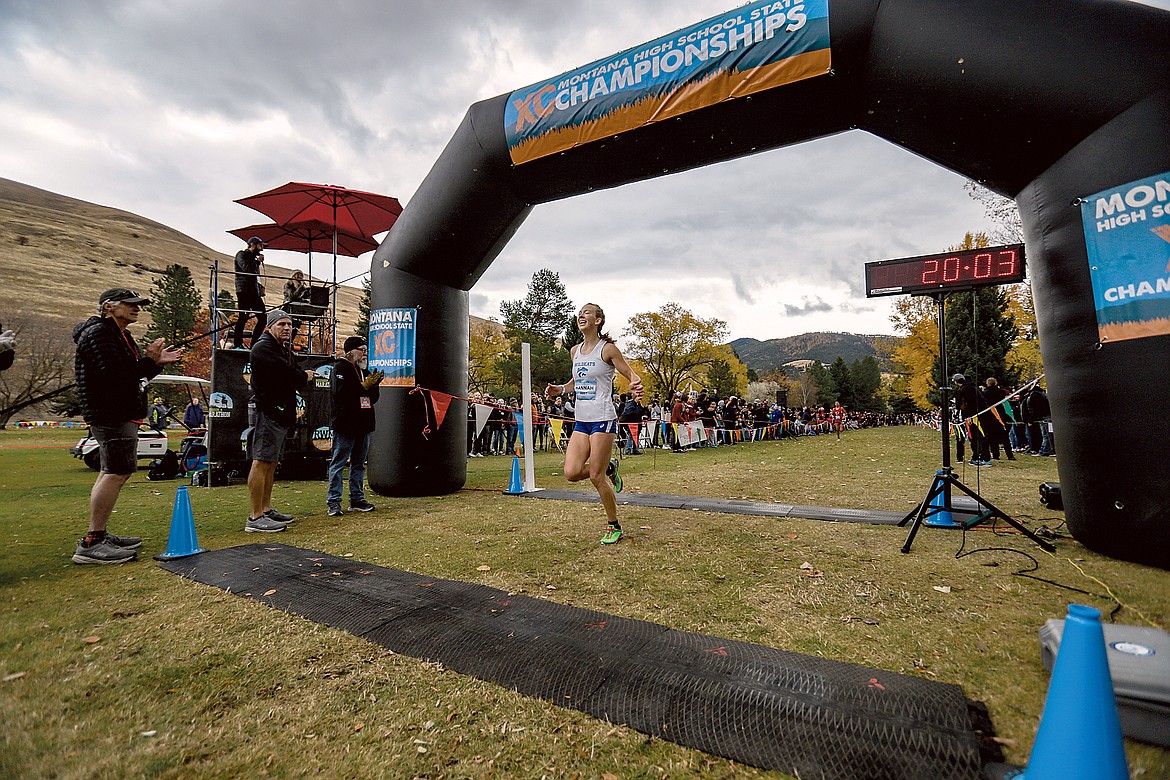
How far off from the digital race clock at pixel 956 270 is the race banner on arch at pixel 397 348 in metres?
6.12

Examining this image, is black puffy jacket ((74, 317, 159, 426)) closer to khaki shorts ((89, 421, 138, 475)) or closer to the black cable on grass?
khaki shorts ((89, 421, 138, 475))

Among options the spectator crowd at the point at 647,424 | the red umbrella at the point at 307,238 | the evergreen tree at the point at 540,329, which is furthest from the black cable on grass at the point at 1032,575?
the evergreen tree at the point at 540,329

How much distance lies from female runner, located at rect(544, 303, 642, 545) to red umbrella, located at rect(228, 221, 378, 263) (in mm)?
8713

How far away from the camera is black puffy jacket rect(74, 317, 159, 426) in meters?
4.28

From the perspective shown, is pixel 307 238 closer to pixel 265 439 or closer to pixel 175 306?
pixel 265 439

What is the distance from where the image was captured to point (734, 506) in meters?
6.59

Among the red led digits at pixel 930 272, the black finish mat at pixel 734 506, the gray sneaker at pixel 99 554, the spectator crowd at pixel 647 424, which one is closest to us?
the gray sneaker at pixel 99 554

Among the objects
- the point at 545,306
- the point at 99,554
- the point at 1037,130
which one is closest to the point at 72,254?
the point at 545,306

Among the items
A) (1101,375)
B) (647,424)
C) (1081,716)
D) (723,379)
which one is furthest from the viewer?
(723,379)

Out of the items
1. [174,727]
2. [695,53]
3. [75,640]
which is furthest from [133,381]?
[695,53]

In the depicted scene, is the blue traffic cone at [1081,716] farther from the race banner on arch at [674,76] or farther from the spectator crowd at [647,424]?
the spectator crowd at [647,424]

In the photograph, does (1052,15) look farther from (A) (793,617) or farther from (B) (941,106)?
(A) (793,617)

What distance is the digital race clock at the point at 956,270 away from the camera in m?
4.78

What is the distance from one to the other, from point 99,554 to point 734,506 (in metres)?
6.30
